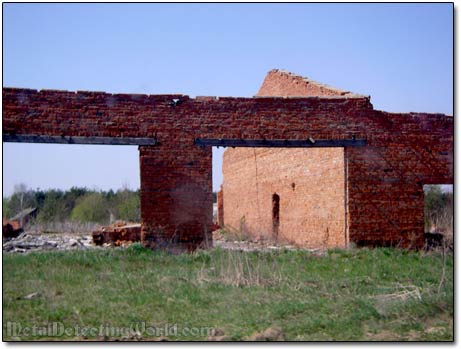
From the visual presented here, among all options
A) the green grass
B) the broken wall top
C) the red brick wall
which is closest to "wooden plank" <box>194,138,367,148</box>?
the red brick wall

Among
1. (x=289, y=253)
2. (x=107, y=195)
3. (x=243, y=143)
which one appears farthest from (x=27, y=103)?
(x=107, y=195)

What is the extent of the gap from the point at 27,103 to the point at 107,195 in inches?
1037

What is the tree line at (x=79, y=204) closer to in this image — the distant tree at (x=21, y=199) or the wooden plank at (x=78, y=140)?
the distant tree at (x=21, y=199)

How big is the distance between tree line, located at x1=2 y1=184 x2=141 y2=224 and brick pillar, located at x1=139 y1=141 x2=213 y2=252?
57.0 feet

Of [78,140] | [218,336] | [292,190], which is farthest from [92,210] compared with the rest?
[218,336]

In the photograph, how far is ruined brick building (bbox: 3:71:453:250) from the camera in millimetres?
12898

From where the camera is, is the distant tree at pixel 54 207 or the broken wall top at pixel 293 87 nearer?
the broken wall top at pixel 293 87

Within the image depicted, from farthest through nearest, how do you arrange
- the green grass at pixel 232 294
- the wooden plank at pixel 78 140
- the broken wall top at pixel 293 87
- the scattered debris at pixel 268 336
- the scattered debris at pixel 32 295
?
the broken wall top at pixel 293 87
the wooden plank at pixel 78 140
the scattered debris at pixel 32 295
the green grass at pixel 232 294
the scattered debris at pixel 268 336

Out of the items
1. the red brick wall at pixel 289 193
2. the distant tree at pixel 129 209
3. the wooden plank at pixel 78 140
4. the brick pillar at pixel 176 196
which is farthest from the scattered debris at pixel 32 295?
the distant tree at pixel 129 209

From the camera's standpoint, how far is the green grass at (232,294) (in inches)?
296

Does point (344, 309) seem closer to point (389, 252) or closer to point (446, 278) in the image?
point (446, 278)

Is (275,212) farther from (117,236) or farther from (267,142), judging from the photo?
(117,236)

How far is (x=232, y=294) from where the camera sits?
29.3 ft

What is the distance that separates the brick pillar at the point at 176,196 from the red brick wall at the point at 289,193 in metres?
1.03
